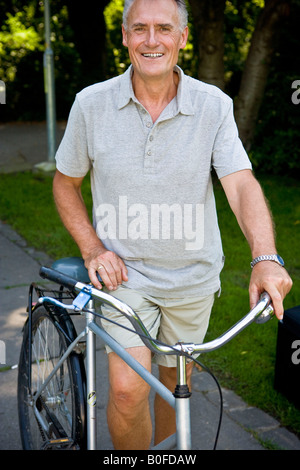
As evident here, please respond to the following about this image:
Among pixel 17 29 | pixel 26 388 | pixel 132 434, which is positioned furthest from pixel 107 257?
pixel 17 29

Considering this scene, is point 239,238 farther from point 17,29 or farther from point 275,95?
point 17,29

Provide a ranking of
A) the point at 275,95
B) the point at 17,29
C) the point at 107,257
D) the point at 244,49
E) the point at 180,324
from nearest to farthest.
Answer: the point at 107,257 < the point at 180,324 < the point at 275,95 < the point at 244,49 < the point at 17,29

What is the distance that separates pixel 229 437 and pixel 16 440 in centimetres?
110

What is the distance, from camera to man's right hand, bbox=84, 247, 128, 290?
232 centimetres

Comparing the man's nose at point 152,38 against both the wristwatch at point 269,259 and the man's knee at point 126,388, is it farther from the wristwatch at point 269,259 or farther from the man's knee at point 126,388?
the man's knee at point 126,388

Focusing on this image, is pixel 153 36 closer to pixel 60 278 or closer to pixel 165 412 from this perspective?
pixel 60 278

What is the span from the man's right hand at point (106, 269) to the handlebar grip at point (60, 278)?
13 cm

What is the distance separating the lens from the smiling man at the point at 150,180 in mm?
2338

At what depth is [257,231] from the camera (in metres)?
2.22

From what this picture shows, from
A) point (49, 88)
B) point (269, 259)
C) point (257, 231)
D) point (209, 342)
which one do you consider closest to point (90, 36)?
point (49, 88)

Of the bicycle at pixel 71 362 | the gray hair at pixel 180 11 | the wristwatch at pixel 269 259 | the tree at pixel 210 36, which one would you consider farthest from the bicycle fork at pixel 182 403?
the tree at pixel 210 36

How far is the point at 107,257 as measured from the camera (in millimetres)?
2352

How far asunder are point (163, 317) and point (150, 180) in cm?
60

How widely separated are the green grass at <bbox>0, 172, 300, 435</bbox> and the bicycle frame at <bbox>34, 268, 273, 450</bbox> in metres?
1.50
